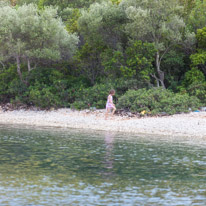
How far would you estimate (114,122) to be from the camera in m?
25.3

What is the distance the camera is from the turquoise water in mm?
9766

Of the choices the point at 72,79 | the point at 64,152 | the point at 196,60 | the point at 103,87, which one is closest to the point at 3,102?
the point at 72,79

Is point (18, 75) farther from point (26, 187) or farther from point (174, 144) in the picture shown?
point (26, 187)

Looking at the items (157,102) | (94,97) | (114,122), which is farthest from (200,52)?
(114,122)

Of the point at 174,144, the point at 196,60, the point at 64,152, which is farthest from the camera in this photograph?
the point at 196,60

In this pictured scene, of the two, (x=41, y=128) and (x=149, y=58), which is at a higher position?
(x=149, y=58)

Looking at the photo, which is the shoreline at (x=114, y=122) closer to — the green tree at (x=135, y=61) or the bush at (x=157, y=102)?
the bush at (x=157, y=102)

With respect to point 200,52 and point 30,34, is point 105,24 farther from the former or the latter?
point 200,52

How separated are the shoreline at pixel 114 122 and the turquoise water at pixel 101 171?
2.52 m

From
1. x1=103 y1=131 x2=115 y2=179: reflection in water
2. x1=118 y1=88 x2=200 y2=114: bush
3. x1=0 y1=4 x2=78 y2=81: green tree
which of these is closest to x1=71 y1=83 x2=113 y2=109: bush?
x1=118 y1=88 x2=200 y2=114: bush

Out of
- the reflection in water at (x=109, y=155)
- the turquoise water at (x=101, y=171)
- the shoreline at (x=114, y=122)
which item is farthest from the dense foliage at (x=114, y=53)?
the turquoise water at (x=101, y=171)

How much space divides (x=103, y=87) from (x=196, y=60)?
6.53 meters

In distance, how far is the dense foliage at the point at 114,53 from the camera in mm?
29578

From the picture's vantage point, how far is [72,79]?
34031 millimetres
